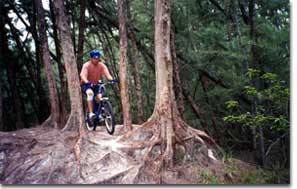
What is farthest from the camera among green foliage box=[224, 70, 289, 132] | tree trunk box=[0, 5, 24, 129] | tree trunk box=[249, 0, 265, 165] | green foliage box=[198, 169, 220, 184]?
tree trunk box=[0, 5, 24, 129]

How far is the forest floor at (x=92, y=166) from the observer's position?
373cm

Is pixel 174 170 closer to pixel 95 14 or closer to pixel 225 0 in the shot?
pixel 225 0

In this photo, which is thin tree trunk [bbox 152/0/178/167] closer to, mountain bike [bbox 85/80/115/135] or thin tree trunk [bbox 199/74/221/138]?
mountain bike [bbox 85/80/115/135]

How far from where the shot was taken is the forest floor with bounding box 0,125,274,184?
12.3 ft

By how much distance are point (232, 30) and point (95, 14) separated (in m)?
3.04

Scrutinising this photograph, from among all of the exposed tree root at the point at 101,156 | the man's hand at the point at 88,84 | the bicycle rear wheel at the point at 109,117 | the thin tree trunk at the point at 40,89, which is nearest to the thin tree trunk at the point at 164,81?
the exposed tree root at the point at 101,156

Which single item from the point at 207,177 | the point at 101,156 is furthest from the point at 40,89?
the point at 207,177

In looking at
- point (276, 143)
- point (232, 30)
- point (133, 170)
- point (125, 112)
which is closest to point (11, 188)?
Result: point (133, 170)

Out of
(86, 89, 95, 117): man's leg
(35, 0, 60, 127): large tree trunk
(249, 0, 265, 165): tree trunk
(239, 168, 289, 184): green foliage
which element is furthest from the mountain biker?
(239, 168, 289, 184): green foliage

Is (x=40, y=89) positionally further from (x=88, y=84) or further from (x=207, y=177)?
(x=207, y=177)

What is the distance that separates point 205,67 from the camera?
237 inches

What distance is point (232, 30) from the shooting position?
17.7ft

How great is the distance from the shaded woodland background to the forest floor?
0.45 meters

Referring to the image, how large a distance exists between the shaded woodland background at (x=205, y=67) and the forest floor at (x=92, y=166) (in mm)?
454
